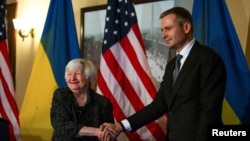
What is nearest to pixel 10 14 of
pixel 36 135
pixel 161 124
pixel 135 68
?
pixel 36 135

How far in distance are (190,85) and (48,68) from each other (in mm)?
1664

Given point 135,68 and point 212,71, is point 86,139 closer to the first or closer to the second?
point 135,68

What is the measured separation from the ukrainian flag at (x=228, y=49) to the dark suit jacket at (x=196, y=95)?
735 mm

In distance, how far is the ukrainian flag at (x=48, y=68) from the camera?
3.21 meters

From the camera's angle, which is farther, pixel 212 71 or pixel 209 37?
pixel 209 37

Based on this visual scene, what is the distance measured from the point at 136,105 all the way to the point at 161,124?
252 mm

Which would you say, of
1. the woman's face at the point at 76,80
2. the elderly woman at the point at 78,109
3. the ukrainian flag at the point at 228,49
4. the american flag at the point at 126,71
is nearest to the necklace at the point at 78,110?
the elderly woman at the point at 78,109

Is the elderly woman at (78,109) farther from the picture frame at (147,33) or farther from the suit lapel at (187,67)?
the picture frame at (147,33)

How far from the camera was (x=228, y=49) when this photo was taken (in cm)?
270

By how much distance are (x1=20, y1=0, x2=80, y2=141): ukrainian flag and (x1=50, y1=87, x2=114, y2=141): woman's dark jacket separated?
2.43 ft

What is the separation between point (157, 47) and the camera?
133 inches

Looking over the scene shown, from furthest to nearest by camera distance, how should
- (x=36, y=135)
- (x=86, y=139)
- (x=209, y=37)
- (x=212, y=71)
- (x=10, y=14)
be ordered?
(x=10, y=14) → (x=36, y=135) → (x=209, y=37) → (x=86, y=139) → (x=212, y=71)

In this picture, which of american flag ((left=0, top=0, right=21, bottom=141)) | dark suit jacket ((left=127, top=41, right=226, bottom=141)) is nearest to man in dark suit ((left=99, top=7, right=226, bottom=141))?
dark suit jacket ((left=127, top=41, right=226, bottom=141))

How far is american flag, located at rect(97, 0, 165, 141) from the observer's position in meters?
2.97
